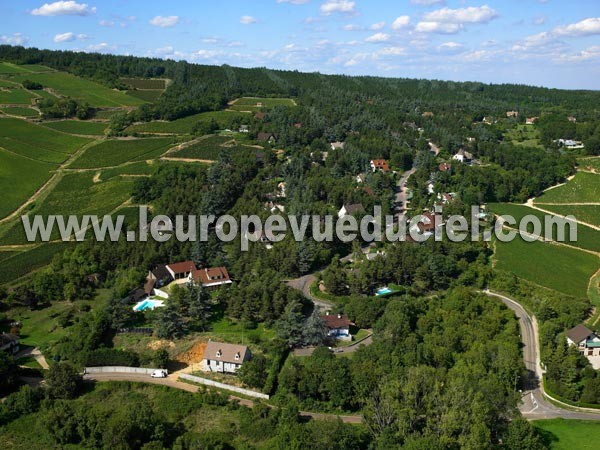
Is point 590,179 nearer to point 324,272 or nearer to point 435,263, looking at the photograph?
point 435,263

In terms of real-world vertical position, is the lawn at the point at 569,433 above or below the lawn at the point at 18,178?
below

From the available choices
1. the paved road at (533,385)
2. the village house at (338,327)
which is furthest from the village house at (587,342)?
the village house at (338,327)

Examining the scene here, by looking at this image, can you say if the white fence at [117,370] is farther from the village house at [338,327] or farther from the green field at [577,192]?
the green field at [577,192]

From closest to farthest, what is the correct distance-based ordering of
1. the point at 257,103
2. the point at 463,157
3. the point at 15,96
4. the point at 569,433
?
the point at 569,433 → the point at 463,157 → the point at 15,96 → the point at 257,103

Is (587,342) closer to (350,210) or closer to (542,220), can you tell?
(350,210)

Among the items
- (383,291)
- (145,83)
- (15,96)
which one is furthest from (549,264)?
(145,83)

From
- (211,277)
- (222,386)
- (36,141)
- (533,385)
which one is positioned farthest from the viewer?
(36,141)

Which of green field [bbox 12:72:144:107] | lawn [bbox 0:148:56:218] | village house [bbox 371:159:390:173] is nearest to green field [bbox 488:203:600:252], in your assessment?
village house [bbox 371:159:390:173]
